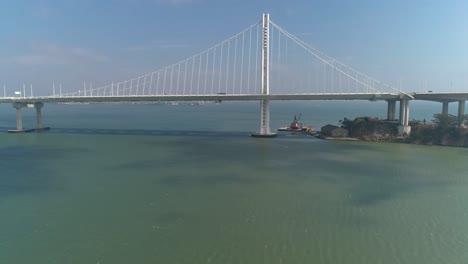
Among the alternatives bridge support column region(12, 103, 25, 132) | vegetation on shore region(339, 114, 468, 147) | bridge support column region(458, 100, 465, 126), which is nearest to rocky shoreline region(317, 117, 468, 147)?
vegetation on shore region(339, 114, 468, 147)

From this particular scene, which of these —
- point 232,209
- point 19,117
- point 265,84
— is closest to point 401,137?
point 265,84

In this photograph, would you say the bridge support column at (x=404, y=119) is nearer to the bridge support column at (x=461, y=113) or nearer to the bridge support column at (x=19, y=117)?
the bridge support column at (x=461, y=113)

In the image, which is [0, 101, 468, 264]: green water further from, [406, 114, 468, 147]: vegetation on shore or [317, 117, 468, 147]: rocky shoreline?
[317, 117, 468, 147]: rocky shoreline

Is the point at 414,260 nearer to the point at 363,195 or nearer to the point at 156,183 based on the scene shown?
the point at 363,195

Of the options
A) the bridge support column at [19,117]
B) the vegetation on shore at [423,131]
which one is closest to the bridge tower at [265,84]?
the vegetation on shore at [423,131]

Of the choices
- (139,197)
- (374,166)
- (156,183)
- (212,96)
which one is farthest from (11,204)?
(212,96)
